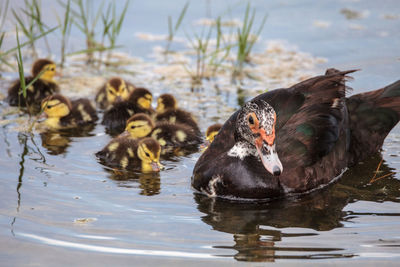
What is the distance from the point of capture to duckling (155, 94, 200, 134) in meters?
5.42

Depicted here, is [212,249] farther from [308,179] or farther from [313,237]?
[308,179]

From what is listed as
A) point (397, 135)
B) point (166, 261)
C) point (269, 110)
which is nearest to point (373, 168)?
point (397, 135)

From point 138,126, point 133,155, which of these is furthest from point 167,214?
point 138,126

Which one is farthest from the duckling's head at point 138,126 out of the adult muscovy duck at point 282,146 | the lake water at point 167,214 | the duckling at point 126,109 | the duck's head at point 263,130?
the duck's head at point 263,130

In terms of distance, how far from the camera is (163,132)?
5.22 metres

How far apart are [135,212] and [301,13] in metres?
4.70

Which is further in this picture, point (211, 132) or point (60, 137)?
point (60, 137)

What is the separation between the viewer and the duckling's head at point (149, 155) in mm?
4590

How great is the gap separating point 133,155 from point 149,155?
0.17 m

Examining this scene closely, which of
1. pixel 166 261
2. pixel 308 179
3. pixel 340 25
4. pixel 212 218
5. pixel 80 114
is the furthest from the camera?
pixel 340 25

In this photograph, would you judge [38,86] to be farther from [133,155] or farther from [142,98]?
[133,155]

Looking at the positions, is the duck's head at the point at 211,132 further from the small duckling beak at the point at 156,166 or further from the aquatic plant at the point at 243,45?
the aquatic plant at the point at 243,45

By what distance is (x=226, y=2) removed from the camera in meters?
7.93

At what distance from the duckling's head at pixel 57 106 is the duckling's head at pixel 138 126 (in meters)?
0.65
